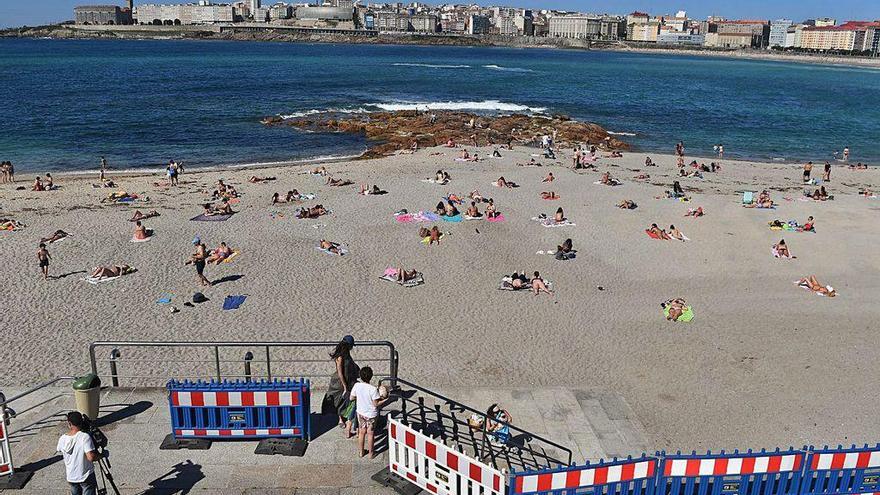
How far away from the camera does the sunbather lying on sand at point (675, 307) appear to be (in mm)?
16141

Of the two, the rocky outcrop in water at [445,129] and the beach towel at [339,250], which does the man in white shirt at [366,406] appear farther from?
the rocky outcrop in water at [445,129]

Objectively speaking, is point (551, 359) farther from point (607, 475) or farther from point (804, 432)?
point (607, 475)

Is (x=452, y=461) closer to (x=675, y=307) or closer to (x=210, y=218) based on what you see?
(x=675, y=307)

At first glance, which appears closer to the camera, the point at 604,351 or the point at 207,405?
the point at 207,405

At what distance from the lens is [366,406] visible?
358 inches

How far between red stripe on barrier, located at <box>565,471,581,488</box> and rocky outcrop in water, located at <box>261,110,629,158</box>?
1361 inches

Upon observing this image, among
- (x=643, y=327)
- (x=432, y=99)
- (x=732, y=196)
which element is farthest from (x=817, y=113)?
(x=643, y=327)

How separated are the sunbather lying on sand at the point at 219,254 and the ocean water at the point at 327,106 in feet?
66.7

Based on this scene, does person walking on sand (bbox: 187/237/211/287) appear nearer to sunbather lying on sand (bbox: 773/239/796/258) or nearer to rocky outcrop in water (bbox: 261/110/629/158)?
sunbather lying on sand (bbox: 773/239/796/258)

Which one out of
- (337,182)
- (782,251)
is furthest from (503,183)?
(782,251)

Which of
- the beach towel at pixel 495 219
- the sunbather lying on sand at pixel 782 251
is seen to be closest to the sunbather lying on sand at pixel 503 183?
the beach towel at pixel 495 219

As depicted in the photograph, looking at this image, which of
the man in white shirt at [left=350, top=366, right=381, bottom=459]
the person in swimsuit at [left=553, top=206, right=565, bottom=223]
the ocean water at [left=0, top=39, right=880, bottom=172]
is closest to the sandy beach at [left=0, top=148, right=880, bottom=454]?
the person in swimsuit at [left=553, top=206, right=565, bottom=223]

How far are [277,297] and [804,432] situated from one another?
12.3 m

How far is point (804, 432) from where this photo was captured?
11.3 metres
